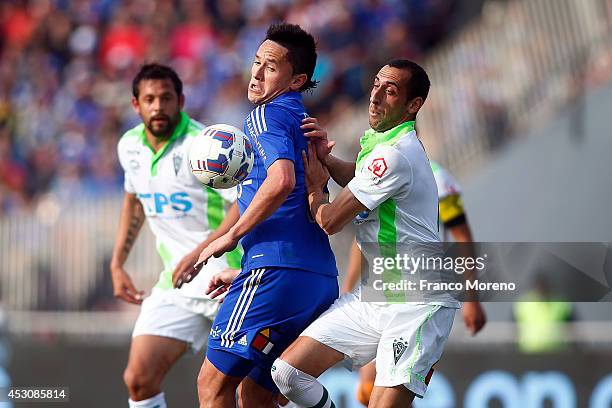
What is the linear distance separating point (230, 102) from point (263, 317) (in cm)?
898

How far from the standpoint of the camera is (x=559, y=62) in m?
12.5

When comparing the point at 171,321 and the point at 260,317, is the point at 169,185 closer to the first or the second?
the point at 171,321

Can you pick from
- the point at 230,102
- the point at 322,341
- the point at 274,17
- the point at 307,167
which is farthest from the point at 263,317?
the point at 274,17

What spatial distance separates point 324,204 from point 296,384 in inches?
38.6

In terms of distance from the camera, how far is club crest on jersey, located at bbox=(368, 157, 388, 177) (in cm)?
589

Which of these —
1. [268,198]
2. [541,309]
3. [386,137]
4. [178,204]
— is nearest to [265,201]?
[268,198]

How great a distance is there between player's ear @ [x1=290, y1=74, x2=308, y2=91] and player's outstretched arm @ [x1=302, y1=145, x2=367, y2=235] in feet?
1.20

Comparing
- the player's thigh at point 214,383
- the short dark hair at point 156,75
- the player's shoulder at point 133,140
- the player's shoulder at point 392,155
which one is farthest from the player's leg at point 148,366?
the player's shoulder at point 392,155

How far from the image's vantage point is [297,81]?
631 cm

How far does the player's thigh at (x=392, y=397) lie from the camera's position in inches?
234

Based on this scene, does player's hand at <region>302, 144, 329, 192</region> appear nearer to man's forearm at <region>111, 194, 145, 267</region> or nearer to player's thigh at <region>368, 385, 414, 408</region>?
player's thigh at <region>368, 385, 414, 408</region>

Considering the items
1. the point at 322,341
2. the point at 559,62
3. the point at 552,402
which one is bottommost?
the point at 552,402

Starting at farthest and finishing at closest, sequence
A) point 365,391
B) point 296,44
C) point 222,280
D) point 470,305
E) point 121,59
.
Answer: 1. point 121,59
2. point 365,391
3. point 470,305
4. point 222,280
5. point 296,44

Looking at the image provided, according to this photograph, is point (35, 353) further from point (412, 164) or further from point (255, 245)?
point (412, 164)
